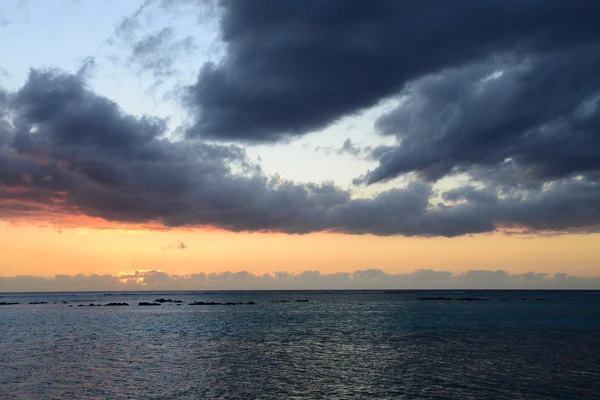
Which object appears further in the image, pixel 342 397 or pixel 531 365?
pixel 531 365

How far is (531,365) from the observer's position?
44.0 metres

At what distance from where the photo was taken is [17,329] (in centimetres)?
8431

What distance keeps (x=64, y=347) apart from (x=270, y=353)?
26.5m

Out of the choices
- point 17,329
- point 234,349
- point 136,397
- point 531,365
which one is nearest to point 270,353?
point 234,349

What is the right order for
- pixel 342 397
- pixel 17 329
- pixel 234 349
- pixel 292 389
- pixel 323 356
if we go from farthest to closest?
pixel 17 329
pixel 234 349
pixel 323 356
pixel 292 389
pixel 342 397

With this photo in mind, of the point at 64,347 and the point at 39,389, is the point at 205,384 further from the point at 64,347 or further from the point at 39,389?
the point at 64,347

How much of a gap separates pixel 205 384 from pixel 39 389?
1204cm

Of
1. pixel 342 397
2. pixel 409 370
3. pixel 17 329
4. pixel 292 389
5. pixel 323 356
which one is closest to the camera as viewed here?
pixel 342 397

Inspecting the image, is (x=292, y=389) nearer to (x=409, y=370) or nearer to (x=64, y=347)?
(x=409, y=370)

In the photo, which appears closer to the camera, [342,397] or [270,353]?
[342,397]

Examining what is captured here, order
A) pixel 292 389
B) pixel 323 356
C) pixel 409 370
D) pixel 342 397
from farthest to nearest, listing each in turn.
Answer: pixel 323 356, pixel 409 370, pixel 292 389, pixel 342 397

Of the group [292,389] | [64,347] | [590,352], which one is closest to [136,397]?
[292,389]

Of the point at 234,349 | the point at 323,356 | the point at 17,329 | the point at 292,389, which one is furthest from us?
the point at 17,329

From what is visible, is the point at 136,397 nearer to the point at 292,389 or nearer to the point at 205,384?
the point at 205,384
